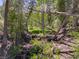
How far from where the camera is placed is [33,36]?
11.8 meters

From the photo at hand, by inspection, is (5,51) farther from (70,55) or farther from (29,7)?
(29,7)

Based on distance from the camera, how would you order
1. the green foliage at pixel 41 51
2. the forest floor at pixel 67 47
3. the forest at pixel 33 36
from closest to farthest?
the green foliage at pixel 41 51, the forest floor at pixel 67 47, the forest at pixel 33 36

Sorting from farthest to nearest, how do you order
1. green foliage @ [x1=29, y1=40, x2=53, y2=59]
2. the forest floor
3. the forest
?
1. the forest
2. the forest floor
3. green foliage @ [x1=29, y1=40, x2=53, y2=59]

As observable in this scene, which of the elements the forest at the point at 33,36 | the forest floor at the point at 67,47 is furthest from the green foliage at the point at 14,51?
the forest floor at the point at 67,47

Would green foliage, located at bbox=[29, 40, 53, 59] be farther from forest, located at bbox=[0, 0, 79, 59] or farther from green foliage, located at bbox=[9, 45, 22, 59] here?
green foliage, located at bbox=[9, 45, 22, 59]

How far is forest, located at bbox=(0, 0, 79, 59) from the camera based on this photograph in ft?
29.9

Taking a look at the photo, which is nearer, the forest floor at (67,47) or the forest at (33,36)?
the forest floor at (67,47)

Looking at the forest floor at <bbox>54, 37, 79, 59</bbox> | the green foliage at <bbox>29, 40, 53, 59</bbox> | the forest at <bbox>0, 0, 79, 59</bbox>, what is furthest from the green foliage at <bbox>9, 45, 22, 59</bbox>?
the forest floor at <bbox>54, 37, 79, 59</bbox>

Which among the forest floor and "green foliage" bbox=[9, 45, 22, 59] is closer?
the forest floor

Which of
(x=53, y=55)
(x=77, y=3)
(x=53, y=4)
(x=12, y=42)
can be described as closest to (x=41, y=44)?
(x=53, y=55)

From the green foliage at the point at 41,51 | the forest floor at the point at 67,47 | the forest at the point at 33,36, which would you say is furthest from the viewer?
the forest at the point at 33,36

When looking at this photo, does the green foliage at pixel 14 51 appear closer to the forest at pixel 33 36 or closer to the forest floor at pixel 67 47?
the forest at pixel 33 36

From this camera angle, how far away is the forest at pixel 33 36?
910 centimetres

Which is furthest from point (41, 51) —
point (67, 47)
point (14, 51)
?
point (67, 47)
